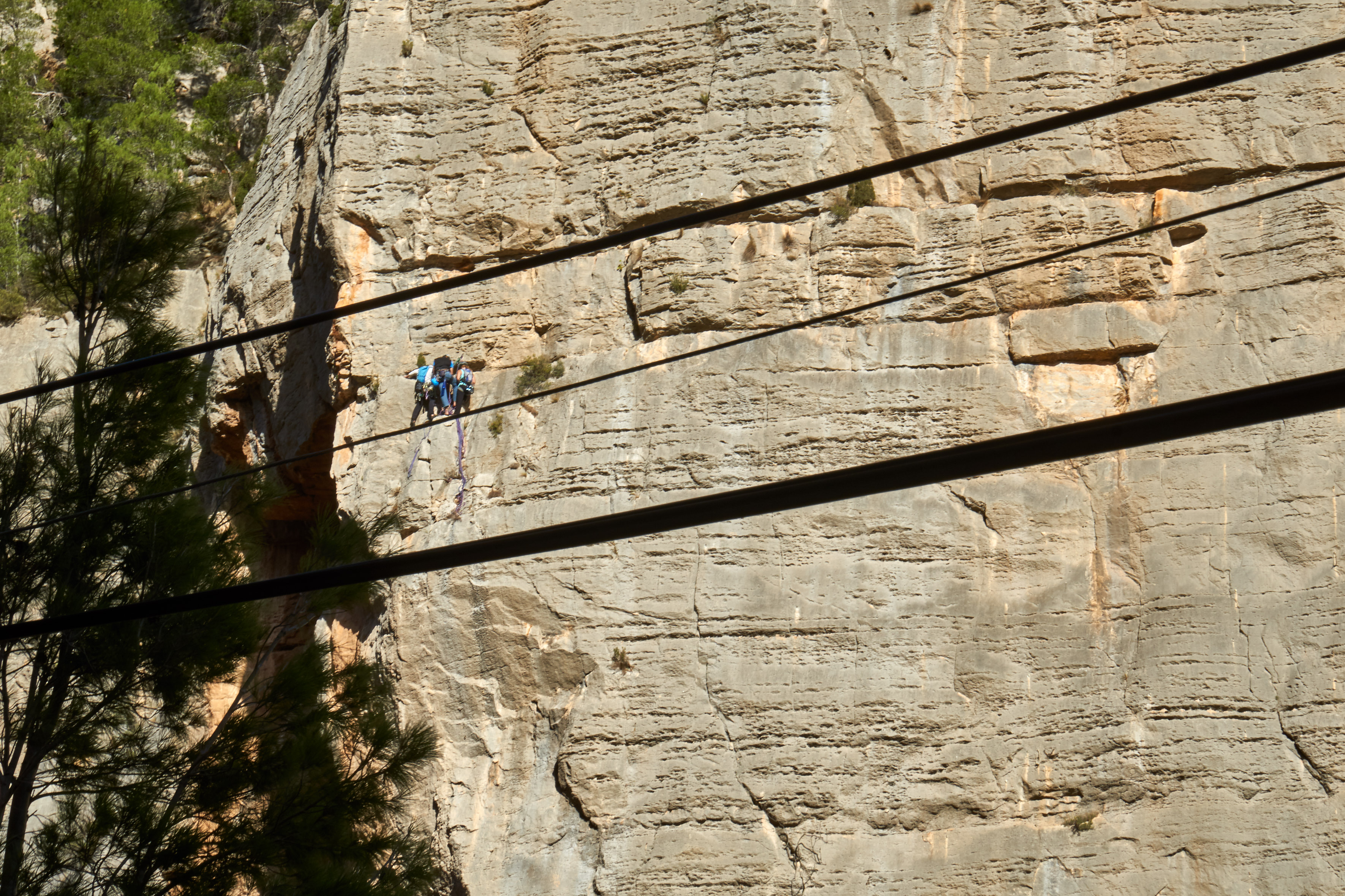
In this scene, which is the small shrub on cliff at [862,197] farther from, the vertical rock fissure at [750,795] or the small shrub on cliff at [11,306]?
the small shrub on cliff at [11,306]

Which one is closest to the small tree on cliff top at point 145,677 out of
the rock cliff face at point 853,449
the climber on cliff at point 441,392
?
the rock cliff face at point 853,449

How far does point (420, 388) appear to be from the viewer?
44.3 ft

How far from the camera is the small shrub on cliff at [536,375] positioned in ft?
43.6

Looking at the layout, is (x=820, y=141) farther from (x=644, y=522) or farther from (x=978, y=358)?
(x=644, y=522)

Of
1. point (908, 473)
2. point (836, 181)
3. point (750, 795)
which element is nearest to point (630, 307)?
point (750, 795)

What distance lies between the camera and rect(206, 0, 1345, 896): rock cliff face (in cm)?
1115

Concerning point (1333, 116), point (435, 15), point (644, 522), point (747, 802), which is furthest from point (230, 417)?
point (644, 522)

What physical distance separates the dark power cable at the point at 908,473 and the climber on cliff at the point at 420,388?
1005 centimetres

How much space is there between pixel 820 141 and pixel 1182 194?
135 inches

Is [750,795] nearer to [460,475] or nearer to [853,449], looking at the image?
[853,449]

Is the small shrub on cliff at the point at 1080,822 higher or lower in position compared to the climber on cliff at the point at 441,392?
lower

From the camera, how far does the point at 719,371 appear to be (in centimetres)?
1277

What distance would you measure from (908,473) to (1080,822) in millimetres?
8811

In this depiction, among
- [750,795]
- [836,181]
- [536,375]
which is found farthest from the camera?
[536,375]
